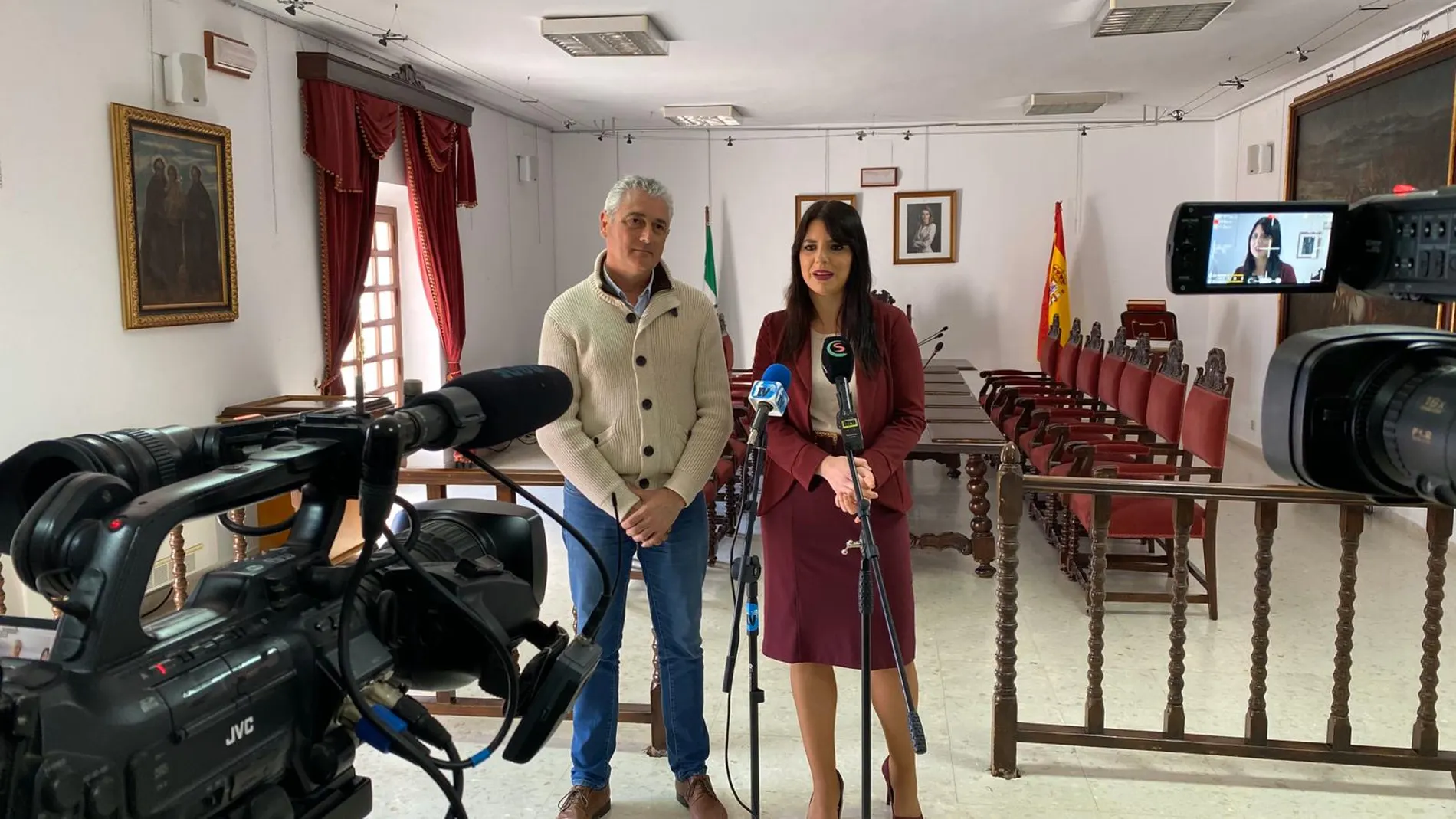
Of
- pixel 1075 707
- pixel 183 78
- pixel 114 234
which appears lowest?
pixel 1075 707

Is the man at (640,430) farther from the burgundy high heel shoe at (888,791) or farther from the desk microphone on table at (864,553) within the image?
the desk microphone on table at (864,553)

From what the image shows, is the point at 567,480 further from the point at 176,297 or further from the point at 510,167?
the point at 510,167

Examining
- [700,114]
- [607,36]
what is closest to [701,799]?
[607,36]

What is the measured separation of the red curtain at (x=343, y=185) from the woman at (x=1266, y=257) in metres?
4.63

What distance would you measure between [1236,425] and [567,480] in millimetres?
6898

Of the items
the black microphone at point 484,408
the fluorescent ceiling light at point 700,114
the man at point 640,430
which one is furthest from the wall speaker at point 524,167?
the black microphone at point 484,408

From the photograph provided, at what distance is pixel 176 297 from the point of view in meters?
4.04

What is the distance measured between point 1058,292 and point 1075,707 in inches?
230

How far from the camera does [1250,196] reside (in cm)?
742

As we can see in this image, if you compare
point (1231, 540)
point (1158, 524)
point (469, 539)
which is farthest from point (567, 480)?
point (1231, 540)

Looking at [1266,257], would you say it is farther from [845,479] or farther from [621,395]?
[621,395]

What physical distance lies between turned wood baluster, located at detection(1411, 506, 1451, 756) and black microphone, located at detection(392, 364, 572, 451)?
2.24 meters

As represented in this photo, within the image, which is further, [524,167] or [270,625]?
[524,167]

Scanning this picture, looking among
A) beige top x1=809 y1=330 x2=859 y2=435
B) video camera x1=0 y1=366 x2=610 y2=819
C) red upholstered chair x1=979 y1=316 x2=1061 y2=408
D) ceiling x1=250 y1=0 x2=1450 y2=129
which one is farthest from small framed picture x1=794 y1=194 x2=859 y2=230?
Result: video camera x1=0 y1=366 x2=610 y2=819
